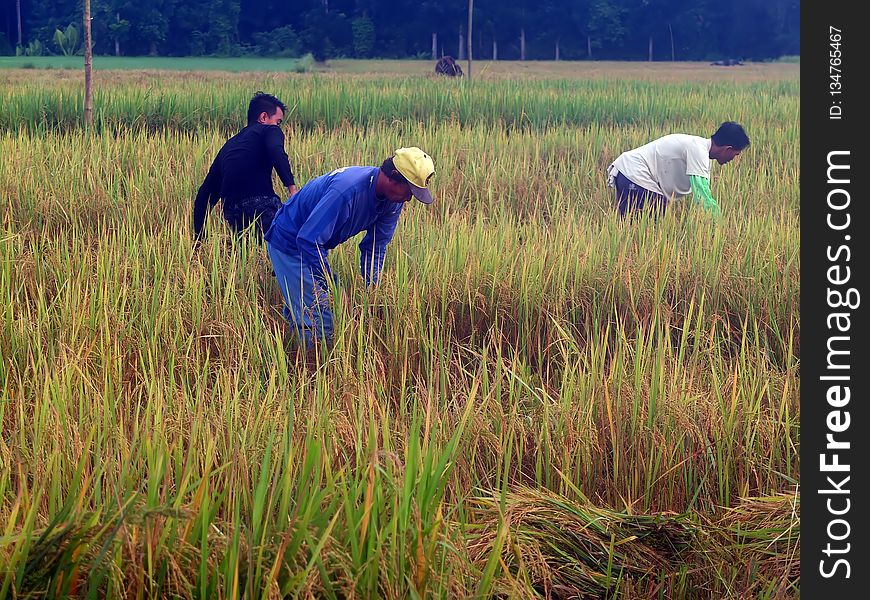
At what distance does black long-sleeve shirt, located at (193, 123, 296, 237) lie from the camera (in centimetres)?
472

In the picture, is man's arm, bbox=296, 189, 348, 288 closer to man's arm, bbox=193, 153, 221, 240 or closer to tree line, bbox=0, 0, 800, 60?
man's arm, bbox=193, 153, 221, 240

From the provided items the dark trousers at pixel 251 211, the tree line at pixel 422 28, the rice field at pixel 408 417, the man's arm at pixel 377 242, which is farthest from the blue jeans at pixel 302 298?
the tree line at pixel 422 28

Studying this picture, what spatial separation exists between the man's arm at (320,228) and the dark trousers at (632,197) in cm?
249

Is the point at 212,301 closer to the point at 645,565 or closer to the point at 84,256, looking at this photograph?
the point at 84,256

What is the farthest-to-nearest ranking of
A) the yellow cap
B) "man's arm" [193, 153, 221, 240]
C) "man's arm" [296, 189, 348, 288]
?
1. "man's arm" [193, 153, 221, 240]
2. "man's arm" [296, 189, 348, 288]
3. the yellow cap

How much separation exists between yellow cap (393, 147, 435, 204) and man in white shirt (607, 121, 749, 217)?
83.7 inches

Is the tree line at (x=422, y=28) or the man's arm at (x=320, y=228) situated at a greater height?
the tree line at (x=422, y=28)

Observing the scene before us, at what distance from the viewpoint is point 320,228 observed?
3.47 metres

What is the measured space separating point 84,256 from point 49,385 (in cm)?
168

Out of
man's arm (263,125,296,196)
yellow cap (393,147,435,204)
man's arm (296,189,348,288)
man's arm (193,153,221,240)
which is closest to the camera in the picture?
yellow cap (393,147,435,204)

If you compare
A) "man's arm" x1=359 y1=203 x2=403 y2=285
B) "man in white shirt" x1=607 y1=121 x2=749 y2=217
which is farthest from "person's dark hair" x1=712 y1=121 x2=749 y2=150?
"man's arm" x1=359 y1=203 x2=403 y2=285

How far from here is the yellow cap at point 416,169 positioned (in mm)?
Answer: 3332

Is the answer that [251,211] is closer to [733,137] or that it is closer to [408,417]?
[408,417]

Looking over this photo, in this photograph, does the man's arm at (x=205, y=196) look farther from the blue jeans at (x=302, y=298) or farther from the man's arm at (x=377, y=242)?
the man's arm at (x=377, y=242)
